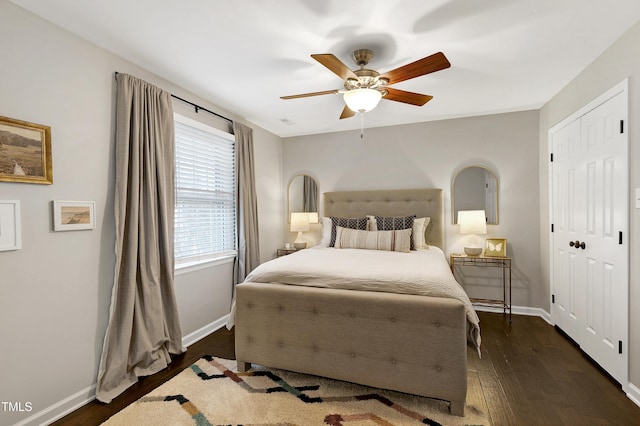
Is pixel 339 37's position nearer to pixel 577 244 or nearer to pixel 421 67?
pixel 421 67

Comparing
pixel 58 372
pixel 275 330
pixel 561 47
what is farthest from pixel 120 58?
pixel 561 47

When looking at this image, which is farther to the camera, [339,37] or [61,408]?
[339,37]

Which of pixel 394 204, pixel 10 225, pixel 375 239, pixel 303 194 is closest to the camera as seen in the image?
pixel 10 225

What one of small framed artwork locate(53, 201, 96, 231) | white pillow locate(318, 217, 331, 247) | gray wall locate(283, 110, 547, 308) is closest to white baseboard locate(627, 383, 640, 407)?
gray wall locate(283, 110, 547, 308)

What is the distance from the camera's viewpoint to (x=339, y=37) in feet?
6.62

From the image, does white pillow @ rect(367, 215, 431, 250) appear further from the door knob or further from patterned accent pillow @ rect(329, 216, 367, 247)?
the door knob

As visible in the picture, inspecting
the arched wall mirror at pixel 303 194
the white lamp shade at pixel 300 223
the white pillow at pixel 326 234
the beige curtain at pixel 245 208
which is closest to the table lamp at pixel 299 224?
the white lamp shade at pixel 300 223

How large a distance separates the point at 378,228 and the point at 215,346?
217 cm

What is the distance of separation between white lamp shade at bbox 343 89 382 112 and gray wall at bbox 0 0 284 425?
1.72 m

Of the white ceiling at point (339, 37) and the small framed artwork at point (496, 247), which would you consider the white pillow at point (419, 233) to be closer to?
the small framed artwork at point (496, 247)

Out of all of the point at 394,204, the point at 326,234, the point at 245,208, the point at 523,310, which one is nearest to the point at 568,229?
the point at 523,310

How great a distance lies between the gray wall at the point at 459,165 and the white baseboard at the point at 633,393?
1.56m

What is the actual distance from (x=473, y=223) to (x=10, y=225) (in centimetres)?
394

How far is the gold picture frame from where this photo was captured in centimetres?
161
